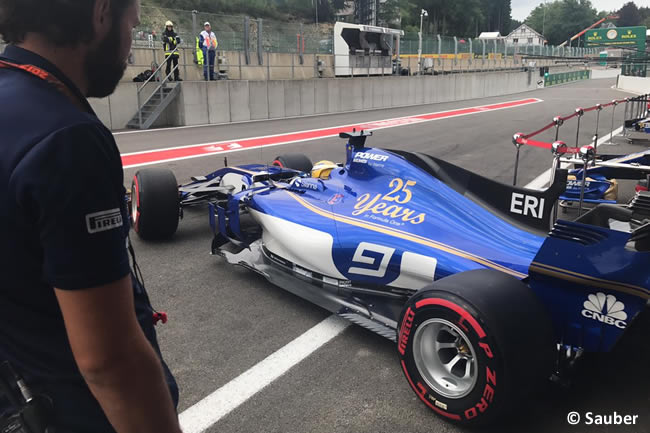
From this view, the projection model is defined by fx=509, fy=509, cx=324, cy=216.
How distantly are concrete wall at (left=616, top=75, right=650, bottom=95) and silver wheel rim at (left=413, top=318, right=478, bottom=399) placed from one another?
37783 mm

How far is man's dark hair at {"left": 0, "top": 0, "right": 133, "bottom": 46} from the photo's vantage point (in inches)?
37.3

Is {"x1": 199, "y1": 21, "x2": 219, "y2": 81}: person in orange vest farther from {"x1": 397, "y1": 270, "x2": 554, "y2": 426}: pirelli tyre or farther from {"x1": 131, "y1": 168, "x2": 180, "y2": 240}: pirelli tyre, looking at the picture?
{"x1": 397, "y1": 270, "x2": 554, "y2": 426}: pirelli tyre

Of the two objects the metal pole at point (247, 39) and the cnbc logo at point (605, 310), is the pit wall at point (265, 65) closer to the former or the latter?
the metal pole at point (247, 39)

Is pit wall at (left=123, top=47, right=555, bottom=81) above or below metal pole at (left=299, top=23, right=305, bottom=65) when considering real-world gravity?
below

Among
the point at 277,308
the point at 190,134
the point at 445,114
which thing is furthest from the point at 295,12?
the point at 277,308

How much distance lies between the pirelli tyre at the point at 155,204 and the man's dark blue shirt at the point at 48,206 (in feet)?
13.7

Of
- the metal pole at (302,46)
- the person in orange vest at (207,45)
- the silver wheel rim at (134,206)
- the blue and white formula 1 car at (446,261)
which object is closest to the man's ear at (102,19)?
the blue and white formula 1 car at (446,261)

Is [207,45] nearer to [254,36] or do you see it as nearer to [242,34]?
[242,34]

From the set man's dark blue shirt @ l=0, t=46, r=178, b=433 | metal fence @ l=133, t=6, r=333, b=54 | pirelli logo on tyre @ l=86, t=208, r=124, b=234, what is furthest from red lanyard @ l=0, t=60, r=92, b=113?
metal fence @ l=133, t=6, r=333, b=54

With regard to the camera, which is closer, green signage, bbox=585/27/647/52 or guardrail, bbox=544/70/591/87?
guardrail, bbox=544/70/591/87

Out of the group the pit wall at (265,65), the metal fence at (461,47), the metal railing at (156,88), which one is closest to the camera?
the metal railing at (156,88)

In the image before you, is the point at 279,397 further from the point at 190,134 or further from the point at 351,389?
the point at 190,134

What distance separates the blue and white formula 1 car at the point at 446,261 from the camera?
2369mm

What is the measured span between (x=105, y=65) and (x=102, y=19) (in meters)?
0.10
